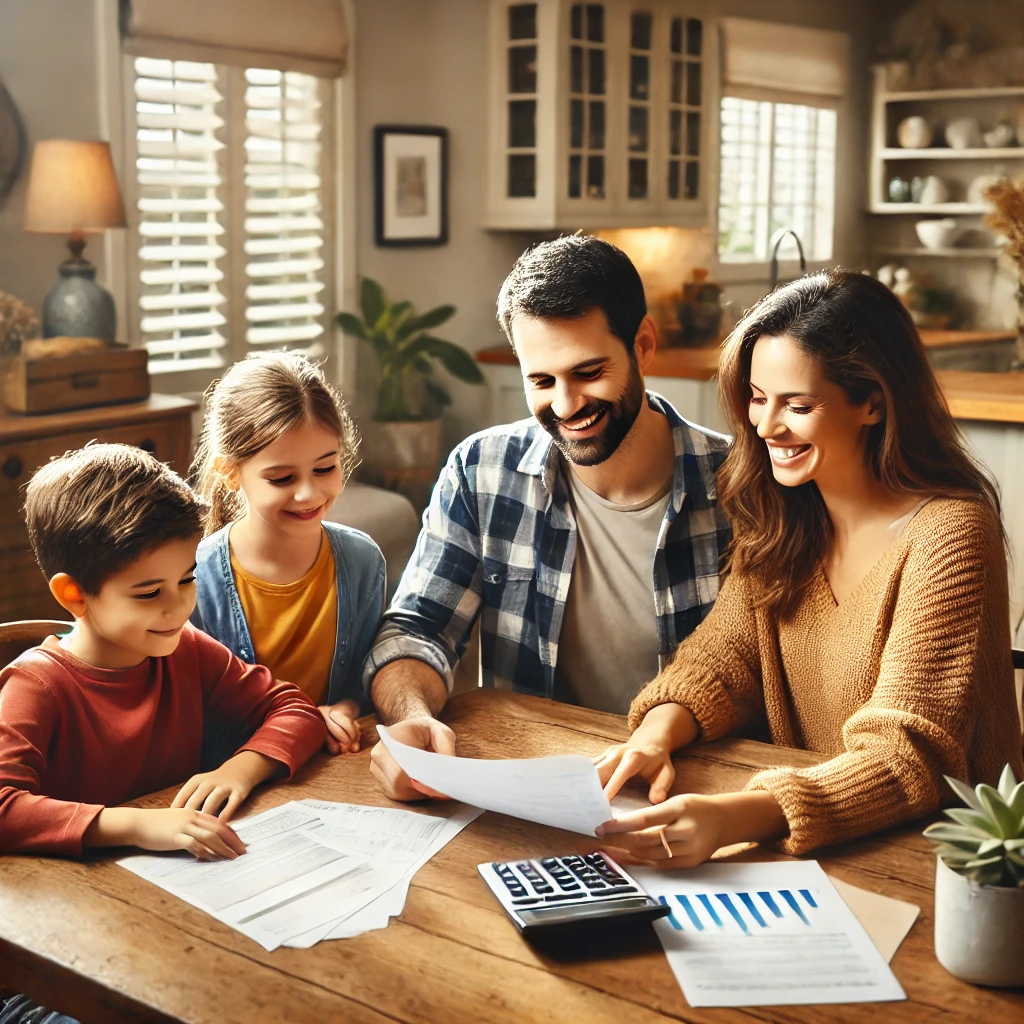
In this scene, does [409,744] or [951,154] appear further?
[951,154]

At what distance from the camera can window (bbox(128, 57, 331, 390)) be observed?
424 centimetres

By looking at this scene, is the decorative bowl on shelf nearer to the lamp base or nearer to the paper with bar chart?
the lamp base

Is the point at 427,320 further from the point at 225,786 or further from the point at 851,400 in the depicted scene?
the point at 225,786

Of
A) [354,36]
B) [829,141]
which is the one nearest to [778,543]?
[354,36]

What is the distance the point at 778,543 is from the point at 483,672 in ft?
2.19

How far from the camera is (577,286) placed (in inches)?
72.1

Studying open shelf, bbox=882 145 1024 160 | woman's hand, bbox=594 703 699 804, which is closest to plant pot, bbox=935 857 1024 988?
woman's hand, bbox=594 703 699 804

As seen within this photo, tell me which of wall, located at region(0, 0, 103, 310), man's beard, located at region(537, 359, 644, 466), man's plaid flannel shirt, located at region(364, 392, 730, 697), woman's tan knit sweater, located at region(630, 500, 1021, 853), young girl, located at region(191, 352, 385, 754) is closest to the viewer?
woman's tan knit sweater, located at region(630, 500, 1021, 853)

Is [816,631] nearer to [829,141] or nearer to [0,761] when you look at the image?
[0,761]

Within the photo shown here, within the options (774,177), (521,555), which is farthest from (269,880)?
(774,177)

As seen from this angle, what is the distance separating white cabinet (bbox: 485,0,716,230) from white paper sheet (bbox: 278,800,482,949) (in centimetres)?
404

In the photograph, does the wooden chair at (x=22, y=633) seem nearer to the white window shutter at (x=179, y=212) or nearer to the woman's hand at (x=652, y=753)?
the woman's hand at (x=652, y=753)

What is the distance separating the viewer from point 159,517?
142 centimetres

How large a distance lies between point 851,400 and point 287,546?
82cm
